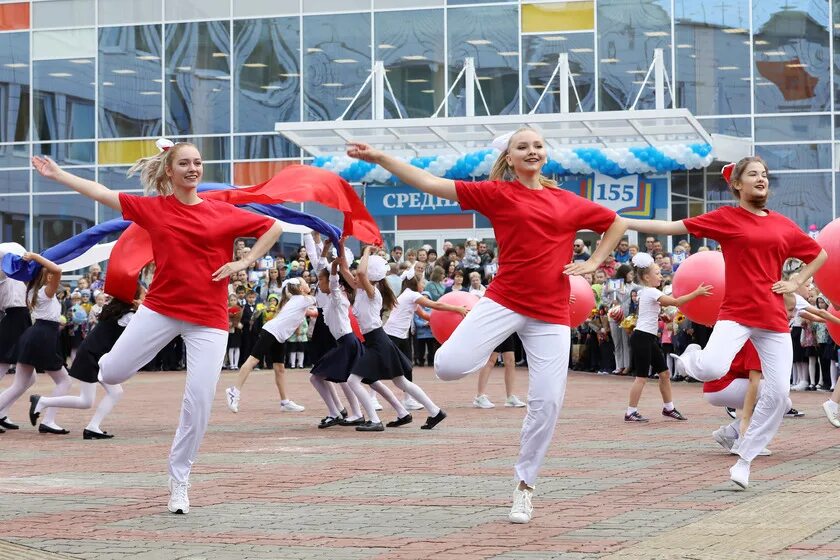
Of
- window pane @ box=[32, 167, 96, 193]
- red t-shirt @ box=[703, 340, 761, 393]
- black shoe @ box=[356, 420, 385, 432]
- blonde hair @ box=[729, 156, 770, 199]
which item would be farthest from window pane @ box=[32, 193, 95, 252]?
blonde hair @ box=[729, 156, 770, 199]

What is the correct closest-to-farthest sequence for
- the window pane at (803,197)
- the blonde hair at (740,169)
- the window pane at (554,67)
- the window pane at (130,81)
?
the blonde hair at (740,169), the window pane at (803,197), the window pane at (554,67), the window pane at (130,81)

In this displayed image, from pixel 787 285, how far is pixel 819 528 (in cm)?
233

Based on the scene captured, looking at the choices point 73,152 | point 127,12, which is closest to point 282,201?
point 73,152

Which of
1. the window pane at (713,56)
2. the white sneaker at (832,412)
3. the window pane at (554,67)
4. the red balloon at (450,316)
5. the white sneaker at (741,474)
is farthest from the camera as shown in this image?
the window pane at (554,67)

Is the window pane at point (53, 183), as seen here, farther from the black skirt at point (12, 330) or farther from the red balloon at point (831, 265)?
the red balloon at point (831, 265)

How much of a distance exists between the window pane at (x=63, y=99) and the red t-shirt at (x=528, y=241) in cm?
3211

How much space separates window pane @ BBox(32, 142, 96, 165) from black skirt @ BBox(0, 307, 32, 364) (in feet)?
80.2

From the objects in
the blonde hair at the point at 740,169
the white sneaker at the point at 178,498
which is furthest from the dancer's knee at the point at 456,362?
the blonde hair at the point at 740,169

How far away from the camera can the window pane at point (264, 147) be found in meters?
36.9

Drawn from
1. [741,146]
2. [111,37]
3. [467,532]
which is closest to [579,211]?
[467,532]

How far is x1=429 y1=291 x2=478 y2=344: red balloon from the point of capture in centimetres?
1684

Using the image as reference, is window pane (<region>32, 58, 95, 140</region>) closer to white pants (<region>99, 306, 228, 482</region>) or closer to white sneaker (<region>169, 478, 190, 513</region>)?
white pants (<region>99, 306, 228, 482</region>)

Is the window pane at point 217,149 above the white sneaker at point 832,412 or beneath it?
above

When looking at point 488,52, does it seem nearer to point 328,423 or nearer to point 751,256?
point 328,423
